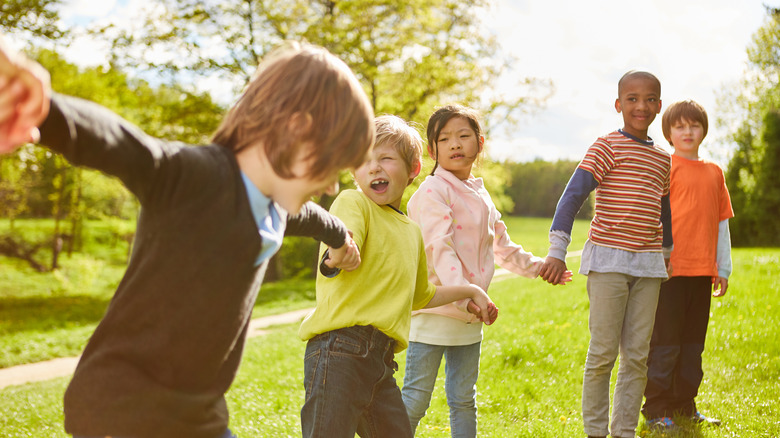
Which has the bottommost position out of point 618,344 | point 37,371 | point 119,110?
point 37,371

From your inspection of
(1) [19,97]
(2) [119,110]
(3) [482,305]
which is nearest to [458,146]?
(3) [482,305]

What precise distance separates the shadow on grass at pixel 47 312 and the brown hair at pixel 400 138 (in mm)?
15450

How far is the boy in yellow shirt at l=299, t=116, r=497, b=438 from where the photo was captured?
Answer: 2.37 metres

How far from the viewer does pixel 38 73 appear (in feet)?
3.34

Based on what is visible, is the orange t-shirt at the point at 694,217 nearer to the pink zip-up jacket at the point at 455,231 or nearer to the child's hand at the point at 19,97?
the pink zip-up jacket at the point at 455,231

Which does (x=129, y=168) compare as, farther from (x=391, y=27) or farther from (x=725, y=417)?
(x=391, y=27)

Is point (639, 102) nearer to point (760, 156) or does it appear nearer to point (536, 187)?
point (760, 156)

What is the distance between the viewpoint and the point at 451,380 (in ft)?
10.8


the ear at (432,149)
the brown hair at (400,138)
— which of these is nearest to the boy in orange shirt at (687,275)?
the ear at (432,149)

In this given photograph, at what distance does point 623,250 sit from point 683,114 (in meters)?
1.49

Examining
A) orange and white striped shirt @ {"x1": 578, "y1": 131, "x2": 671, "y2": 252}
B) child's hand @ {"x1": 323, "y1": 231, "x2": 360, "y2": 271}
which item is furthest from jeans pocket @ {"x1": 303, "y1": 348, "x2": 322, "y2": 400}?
orange and white striped shirt @ {"x1": 578, "y1": 131, "x2": 671, "y2": 252}

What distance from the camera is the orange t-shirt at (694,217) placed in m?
4.34

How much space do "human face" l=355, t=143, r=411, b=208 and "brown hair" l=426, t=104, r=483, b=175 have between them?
2.64 feet

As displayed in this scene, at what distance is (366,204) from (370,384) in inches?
29.3
